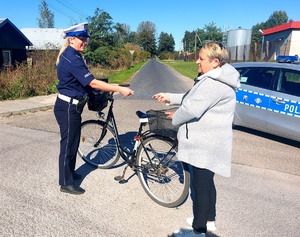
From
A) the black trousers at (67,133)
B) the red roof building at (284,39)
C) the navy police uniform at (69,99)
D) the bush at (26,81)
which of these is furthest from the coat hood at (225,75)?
the red roof building at (284,39)

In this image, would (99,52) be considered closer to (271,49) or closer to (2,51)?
(2,51)

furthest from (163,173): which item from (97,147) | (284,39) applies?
(284,39)

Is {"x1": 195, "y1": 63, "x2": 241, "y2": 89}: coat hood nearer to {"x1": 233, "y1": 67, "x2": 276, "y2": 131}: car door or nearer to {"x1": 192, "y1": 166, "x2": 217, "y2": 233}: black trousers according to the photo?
{"x1": 192, "y1": 166, "x2": 217, "y2": 233}: black trousers

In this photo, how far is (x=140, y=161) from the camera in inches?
134

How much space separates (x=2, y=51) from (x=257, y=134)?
25132mm

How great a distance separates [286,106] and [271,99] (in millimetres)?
354

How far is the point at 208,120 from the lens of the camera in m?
2.31

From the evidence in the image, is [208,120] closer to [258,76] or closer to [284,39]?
[258,76]

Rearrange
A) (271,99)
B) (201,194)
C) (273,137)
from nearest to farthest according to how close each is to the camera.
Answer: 1. (201,194)
2. (271,99)
3. (273,137)

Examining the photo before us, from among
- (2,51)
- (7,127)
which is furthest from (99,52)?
(7,127)

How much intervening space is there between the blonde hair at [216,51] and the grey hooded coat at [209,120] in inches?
2.6

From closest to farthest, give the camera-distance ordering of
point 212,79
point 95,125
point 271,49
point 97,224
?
point 212,79
point 97,224
point 95,125
point 271,49

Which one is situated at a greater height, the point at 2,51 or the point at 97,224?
the point at 2,51

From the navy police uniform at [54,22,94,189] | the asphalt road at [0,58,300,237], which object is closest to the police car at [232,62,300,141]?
the asphalt road at [0,58,300,237]
